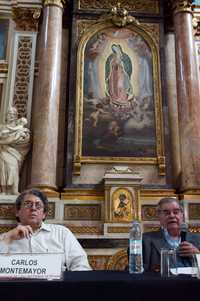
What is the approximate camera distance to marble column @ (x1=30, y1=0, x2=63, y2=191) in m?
7.14

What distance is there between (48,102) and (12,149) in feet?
4.17

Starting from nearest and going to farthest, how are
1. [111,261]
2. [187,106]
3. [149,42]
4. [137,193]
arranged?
[111,261], [137,193], [187,106], [149,42]

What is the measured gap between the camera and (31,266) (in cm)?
194

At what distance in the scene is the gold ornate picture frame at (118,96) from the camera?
25.3 ft

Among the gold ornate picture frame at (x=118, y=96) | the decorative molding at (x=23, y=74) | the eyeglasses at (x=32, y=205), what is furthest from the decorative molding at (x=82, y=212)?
the eyeglasses at (x=32, y=205)

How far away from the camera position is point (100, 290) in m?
1.55

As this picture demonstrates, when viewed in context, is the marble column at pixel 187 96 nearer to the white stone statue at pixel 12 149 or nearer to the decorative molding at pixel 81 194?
the decorative molding at pixel 81 194

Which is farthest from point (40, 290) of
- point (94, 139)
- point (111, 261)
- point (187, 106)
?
point (187, 106)

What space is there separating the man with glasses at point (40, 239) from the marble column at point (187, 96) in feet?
14.9

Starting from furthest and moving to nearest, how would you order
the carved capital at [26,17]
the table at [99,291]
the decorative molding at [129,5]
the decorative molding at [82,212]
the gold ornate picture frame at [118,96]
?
1. the decorative molding at [129,5]
2. the carved capital at [26,17]
3. the gold ornate picture frame at [118,96]
4. the decorative molding at [82,212]
5. the table at [99,291]

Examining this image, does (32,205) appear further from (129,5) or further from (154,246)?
(129,5)

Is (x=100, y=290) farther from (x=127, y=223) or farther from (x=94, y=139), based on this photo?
(x=94, y=139)

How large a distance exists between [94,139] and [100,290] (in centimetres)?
625

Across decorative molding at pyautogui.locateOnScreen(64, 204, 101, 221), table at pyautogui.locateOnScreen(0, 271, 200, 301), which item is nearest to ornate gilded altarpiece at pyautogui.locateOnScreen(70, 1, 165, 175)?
decorative molding at pyautogui.locateOnScreen(64, 204, 101, 221)
